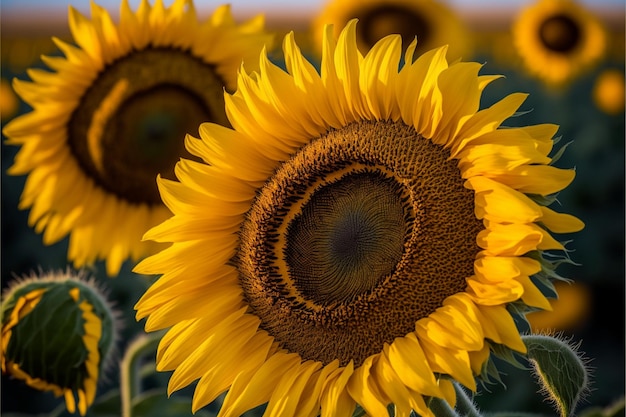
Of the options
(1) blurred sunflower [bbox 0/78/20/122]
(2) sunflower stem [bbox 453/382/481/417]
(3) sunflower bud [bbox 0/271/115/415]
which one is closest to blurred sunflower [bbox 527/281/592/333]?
(3) sunflower bud [bbox 0/271/115/415]

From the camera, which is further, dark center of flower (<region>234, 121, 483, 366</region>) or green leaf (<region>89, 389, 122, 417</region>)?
green leaf (<region>89, 389, 122, 417</region>)

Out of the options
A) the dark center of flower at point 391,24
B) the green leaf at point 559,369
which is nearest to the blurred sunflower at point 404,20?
the dark center of flower at point 391,24

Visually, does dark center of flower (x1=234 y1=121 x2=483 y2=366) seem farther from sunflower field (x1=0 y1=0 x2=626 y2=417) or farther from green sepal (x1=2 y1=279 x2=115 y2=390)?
green sepal (x1=2 y1=279 x2=115 y2=390)

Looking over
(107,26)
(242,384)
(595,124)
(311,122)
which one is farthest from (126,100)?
(595,124)

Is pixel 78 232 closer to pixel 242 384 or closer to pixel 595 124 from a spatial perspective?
pixel 242 384

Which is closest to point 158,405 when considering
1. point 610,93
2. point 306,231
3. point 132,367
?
point 132,367

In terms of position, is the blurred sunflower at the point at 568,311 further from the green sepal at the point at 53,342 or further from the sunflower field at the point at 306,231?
the green sepal at the point at 53,342

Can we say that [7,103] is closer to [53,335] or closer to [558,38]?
[558,38]
